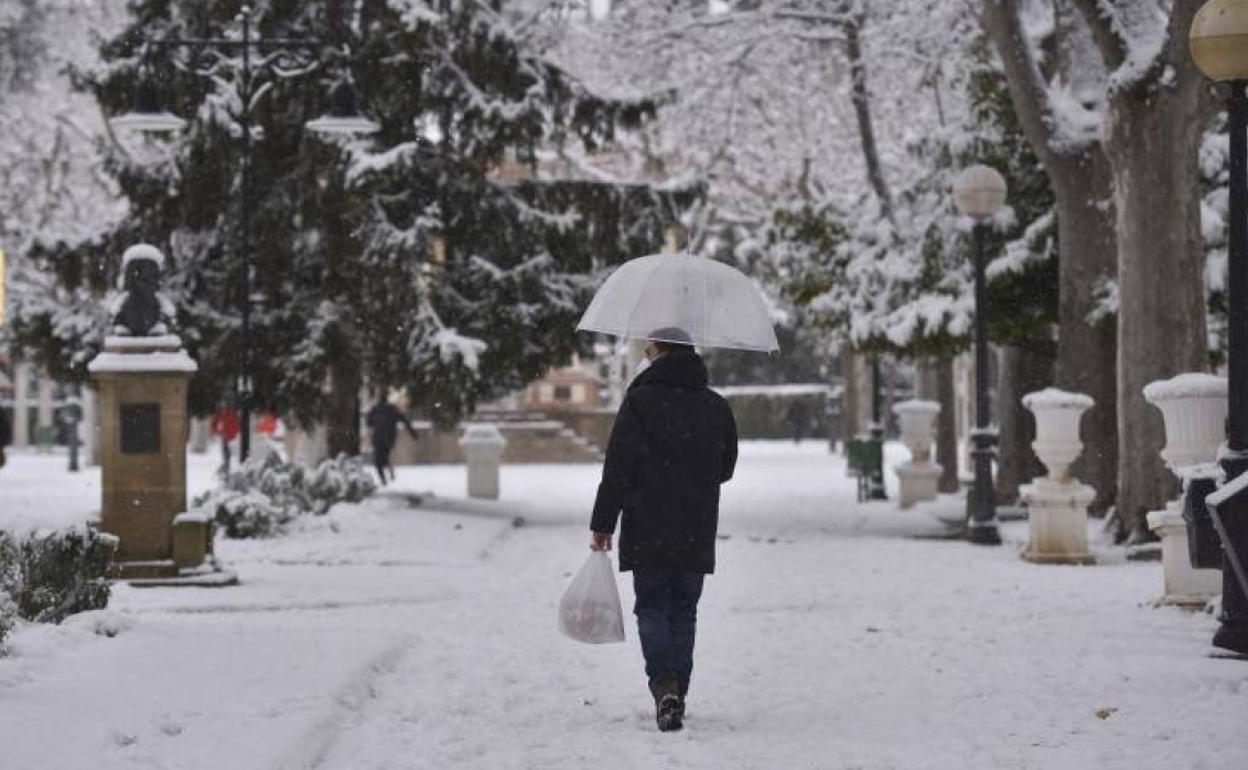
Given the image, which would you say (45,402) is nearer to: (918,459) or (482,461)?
(482,461)

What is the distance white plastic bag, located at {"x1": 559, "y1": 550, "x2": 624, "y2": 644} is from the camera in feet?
27.0

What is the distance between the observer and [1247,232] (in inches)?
415

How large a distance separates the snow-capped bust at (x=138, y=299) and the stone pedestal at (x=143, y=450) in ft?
0.34

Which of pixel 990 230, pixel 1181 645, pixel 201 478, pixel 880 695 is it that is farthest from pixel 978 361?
pixel 201 478

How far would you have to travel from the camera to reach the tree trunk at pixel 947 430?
32594 mm

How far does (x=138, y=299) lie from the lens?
579 inches

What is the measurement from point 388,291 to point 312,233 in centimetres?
194

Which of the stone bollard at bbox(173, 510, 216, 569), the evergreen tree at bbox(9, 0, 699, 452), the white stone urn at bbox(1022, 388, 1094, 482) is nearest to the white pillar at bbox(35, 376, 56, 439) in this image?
the evergreen tree at bbox(9, 0, 699, 452)

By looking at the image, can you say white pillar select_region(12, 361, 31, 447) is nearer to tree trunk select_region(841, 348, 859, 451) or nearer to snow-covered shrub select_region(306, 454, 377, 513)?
tree trunk select_region(841, 348, 859, 451)

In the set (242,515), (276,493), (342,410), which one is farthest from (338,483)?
(342,410)

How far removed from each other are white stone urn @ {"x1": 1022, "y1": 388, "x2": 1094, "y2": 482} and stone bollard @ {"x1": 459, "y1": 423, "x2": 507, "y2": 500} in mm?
13751

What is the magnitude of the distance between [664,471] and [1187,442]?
215 inches

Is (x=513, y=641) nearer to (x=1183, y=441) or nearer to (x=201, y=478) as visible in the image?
(x=1183, y=441)

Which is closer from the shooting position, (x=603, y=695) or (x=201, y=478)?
(x=603, y=695)
